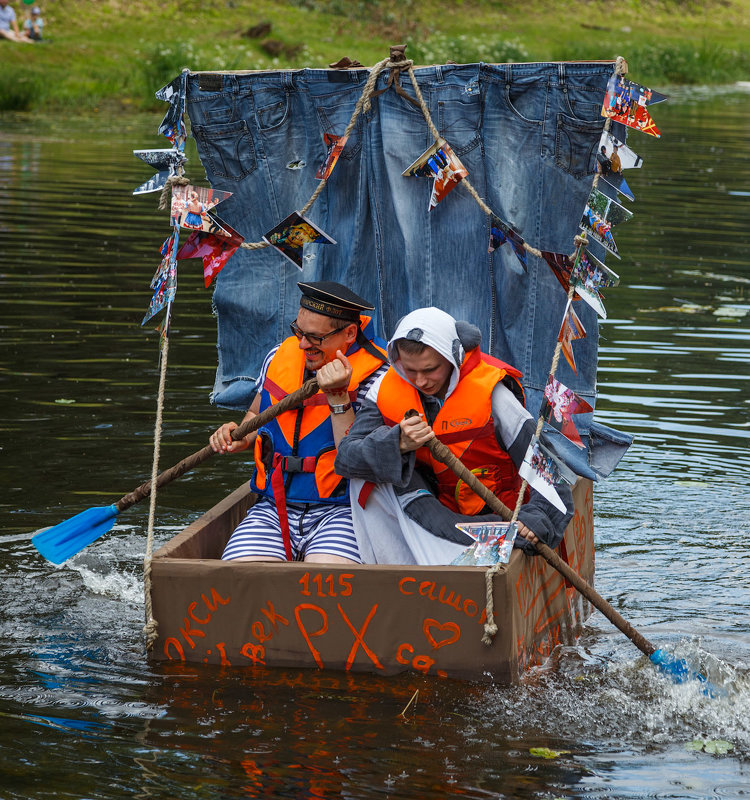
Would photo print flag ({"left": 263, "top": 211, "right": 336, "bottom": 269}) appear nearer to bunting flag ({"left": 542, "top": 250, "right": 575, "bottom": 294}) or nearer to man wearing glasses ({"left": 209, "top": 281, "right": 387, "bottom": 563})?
man wearing glasses ({"left": 209, "top": 281, "right": 387, "bottom": 563})

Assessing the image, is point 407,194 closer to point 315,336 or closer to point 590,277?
point 315,336

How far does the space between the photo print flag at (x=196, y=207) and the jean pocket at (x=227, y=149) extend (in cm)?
64

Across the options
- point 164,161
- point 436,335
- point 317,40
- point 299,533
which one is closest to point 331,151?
point 164,161

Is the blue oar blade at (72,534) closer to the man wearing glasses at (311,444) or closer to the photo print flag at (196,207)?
the man wearing glasses at (311,444)

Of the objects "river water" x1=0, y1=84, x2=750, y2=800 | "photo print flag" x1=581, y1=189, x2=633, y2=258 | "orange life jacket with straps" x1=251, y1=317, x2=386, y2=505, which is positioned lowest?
"river water" x1=0, y1=84, x2=750, y2=800

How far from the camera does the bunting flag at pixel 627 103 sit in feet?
15.9

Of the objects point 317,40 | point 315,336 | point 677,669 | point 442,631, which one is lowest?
point 677,669

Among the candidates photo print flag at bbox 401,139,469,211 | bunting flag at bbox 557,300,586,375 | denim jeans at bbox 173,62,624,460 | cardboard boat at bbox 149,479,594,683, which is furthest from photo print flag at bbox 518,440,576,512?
photo print flag at bbox 401,139,469,211

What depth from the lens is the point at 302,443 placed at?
5.01 meters

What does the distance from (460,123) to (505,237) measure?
1.95 ft

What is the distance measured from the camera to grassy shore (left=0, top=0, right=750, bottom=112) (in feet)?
89.6

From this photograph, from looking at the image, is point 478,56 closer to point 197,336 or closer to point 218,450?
point 197,336

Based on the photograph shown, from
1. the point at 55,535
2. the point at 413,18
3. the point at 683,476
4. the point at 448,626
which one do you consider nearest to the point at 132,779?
the point at 448,626

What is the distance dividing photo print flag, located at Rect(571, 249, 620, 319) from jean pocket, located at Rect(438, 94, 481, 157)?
120cm
